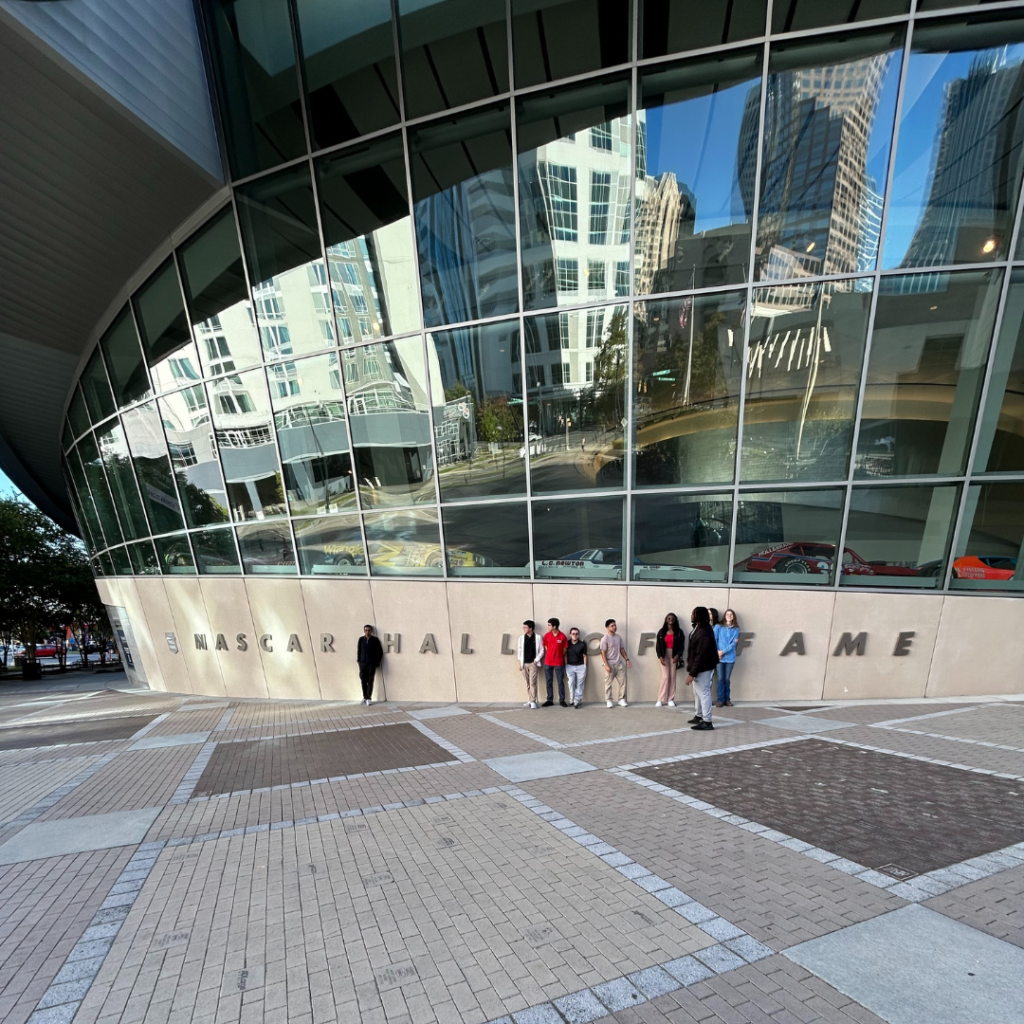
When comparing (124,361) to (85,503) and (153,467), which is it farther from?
(85,503)

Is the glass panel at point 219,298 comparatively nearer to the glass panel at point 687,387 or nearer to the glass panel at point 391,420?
the glass panel at point 391,420

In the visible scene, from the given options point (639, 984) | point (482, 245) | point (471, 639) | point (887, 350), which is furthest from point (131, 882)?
point (887, 350)

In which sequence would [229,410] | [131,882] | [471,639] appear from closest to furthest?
[131,882], [471,639], [229,410]

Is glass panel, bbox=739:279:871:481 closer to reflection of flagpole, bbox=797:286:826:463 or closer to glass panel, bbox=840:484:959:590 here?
reflection of flagpole, bbox=797:286:826:463

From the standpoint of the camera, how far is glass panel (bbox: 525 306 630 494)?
9641mm

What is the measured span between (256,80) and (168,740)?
41.9 ft

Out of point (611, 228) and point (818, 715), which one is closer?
point (818, 715)

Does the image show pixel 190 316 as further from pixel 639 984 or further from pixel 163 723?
pixel 639 984

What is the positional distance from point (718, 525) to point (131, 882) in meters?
9.27

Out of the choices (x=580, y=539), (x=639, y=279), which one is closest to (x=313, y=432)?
(x=580, y=539)

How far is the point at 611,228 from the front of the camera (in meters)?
9.30

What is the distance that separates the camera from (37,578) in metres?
30.8

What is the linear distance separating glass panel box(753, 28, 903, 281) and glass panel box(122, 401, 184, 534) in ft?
50.2

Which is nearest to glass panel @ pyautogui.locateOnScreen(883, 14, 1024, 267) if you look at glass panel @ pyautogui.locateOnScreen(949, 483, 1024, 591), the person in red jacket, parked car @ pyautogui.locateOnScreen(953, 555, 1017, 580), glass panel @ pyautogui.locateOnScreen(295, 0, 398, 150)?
glass panel @ pyautogui.locateOnScreen(949, 483, 1024, 591)
